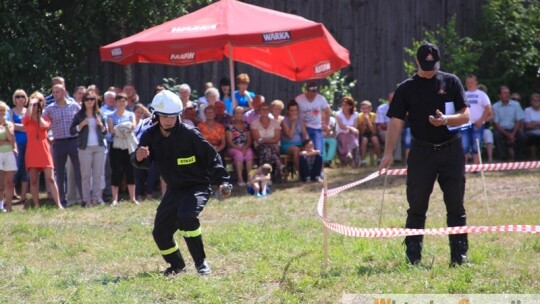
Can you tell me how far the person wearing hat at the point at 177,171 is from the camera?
30.1 feet

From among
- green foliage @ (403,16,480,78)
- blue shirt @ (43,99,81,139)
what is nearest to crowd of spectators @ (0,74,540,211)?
blue shirt @ (43,99,81,139)

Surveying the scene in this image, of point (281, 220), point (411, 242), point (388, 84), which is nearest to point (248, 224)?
point (281, 220)

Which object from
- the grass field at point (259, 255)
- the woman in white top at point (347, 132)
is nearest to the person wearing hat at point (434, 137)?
the grass field at point (259, 255)

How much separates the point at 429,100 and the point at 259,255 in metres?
2.55

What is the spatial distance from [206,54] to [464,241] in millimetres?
9352

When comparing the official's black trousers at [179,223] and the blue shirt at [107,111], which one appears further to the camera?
the blue shirt at [107,111]

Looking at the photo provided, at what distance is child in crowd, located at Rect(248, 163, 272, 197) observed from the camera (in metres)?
15.7

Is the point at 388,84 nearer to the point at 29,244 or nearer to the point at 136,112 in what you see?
the point at 136,112

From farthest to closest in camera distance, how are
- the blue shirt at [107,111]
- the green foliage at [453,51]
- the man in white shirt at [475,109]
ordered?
the green foliage at [453,51]
the man in white shirt at [475,109]
the blue shirt at [107,111]

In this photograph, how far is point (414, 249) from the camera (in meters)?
9.27

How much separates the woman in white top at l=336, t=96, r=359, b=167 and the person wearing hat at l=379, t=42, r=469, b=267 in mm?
9539

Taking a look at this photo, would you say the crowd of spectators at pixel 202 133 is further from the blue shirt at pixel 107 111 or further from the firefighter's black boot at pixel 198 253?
the firefighter's black boot at pixel 198 253

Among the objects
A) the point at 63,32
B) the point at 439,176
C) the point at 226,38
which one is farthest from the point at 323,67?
the point at 439,176

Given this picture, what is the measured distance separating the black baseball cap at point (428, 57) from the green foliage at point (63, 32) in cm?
1031
